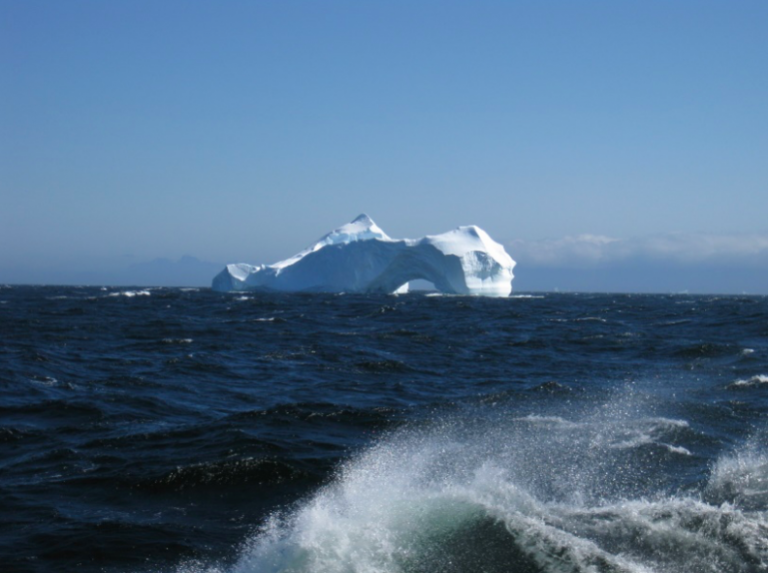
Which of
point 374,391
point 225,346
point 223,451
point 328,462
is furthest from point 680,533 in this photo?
point 225,346

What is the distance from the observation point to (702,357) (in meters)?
18.1

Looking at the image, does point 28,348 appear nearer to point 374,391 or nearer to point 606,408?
point 374,391

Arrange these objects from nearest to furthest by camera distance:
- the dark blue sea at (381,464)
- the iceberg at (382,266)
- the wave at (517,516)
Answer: the wave at (517,516) → the dark blue sea at (381,464) → the iceberg at (382,266)

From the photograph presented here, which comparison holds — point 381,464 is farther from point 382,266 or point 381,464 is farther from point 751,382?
point 382,266

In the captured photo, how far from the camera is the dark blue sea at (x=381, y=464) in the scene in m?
5.67

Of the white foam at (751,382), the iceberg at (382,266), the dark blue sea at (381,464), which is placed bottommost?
the dark blue sea at (381,464)

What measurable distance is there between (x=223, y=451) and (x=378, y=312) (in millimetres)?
28353

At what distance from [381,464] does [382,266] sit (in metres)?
53.0

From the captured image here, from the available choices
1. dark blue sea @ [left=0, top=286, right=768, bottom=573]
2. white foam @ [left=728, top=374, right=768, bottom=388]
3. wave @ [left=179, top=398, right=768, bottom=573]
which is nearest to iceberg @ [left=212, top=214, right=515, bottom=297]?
dark blue sea @ [left=0, top=286, right=768, bottom=573]

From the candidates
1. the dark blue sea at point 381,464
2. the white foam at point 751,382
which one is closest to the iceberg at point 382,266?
the dark blue sea at point 381,464

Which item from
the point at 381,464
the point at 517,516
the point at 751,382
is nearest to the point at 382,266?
the point at 751,382

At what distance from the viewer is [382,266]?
60.9m

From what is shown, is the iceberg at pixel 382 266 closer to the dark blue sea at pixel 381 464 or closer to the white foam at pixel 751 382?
the dark blue sea at pixel 381 464

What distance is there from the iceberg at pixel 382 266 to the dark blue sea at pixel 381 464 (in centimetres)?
3776
